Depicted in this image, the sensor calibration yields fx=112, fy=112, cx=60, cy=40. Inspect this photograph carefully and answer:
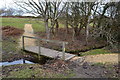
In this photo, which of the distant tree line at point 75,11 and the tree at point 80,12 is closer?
the distant tree line at point 75,11

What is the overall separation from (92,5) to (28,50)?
18.8 ft

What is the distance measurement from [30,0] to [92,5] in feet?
15.7

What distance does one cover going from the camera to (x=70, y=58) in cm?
550

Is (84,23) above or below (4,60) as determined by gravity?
above

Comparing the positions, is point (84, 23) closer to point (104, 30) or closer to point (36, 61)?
point (104, 30)

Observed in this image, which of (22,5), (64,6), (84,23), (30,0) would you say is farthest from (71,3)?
(22,5)

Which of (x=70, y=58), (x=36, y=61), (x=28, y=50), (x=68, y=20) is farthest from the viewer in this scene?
(x=68, y=20)

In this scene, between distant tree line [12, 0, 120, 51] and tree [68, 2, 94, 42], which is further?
tree [68, 2, 94, 42]

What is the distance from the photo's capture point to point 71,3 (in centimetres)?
891

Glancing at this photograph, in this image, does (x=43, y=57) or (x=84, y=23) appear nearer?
(x=43, y=57)

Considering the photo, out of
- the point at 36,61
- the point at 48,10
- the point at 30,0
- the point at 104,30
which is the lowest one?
the point at 36,61

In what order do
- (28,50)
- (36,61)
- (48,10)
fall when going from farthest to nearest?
(48,10) < (28,50) < (36,61)

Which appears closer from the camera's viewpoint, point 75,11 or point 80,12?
point 75,11

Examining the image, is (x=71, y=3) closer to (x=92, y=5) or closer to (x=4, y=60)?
(x=92, y=5)
